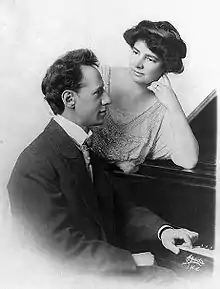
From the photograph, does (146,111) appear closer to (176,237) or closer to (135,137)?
(135,137)

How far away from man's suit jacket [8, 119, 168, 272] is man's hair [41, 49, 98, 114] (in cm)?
5

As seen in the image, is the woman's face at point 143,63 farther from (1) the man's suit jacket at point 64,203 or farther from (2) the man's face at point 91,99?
(1) the man's suit jacket at point 64,203

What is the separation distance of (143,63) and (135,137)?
0.55 feet

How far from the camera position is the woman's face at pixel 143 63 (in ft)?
4.63

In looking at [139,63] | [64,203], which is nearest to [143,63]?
[139,63]

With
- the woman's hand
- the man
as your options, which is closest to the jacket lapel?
the man

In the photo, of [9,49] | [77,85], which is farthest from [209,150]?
[9,49]

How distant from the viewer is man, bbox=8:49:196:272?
138 cm

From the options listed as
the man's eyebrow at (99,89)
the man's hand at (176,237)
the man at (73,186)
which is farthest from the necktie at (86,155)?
the man's hand at (176,237)

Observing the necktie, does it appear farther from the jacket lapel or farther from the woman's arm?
the woman's arm

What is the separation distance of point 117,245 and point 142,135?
0.84 feet

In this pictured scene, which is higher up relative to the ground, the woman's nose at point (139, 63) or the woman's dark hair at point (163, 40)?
the woman's dark hair at point (163, 40)

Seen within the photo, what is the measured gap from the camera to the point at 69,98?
4.59 feet

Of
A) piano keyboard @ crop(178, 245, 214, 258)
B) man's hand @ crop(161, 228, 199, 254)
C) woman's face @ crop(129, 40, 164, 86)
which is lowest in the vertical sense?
piano keyboard @ crop(178, 245, 214, 258)
